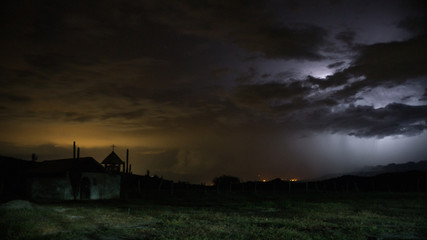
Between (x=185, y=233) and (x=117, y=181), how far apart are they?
36354mm

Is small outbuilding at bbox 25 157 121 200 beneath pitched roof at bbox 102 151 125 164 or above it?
beneath

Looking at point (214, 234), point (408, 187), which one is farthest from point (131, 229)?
point (408, 187)

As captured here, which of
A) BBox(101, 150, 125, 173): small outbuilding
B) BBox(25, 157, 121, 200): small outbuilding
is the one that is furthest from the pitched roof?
BBox(25, 157, 121, 200): small outbuilding

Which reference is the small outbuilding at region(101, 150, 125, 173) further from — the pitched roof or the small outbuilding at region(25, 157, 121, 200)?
the small outbuilding at region(25, 157, 121, 200)

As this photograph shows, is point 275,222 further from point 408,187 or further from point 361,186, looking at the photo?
point 361,186

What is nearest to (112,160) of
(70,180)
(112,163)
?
(112,163)

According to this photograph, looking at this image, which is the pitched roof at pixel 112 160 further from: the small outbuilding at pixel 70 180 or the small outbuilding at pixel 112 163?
the small outbuilding at pixel 70 180

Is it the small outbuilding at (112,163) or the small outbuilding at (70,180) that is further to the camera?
the small outbuilding at (112,163)

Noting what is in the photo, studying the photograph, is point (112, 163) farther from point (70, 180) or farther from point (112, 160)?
point (70, 180)

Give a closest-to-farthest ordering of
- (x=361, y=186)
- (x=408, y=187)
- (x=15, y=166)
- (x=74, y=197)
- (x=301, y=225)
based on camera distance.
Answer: (x=301, y=225), (x=74, y=197), (x=15, y=166), (x=408, y=187), (x=361, y=186)

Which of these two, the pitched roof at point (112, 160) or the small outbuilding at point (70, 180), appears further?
the pitched roof at point (112, 160)

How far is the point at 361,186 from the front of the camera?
76.7m

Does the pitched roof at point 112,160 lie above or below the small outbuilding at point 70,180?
above

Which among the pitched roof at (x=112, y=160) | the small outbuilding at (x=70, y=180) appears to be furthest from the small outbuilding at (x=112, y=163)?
the small outbuilding at (x=70, y=180)
